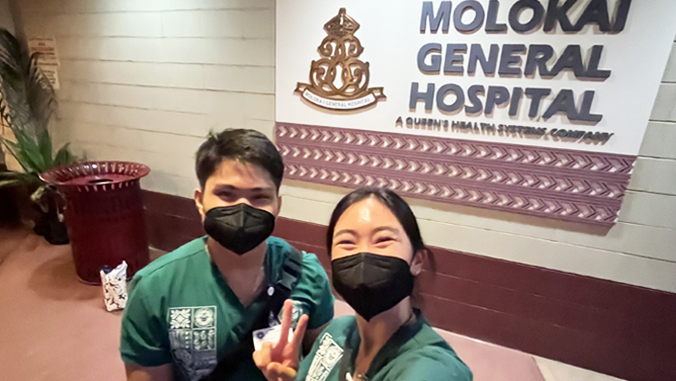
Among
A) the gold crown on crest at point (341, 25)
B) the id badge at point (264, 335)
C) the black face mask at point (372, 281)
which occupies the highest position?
the gold crown on crest at point (341, 25)

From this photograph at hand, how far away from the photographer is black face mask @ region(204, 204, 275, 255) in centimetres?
117

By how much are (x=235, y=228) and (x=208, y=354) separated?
0.41 m

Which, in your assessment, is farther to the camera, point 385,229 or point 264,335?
point 264,335

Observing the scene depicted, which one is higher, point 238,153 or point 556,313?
point 238,153

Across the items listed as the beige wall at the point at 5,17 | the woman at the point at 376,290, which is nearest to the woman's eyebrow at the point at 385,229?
the woman at the point at 376,290

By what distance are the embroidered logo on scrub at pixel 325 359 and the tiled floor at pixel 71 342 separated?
1.47 m

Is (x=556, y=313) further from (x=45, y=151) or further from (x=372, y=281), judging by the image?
(x=45, y=151)

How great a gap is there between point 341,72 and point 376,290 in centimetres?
167

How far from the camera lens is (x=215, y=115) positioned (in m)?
2.84

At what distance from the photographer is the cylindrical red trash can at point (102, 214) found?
8.62 ft

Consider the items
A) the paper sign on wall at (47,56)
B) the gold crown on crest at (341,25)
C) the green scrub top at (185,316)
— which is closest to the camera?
the green scrub top at (185,316)

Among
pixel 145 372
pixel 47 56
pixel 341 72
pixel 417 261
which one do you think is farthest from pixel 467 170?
pixel 47 56

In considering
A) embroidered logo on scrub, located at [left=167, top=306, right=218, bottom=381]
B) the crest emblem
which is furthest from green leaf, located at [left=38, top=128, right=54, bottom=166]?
embroidered logo on scrub, located at [left=167, top=306, right=218, bottom=381]

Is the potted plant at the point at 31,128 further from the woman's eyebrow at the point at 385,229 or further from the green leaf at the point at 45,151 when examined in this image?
the woman's eyebrow at the point at 385,229
